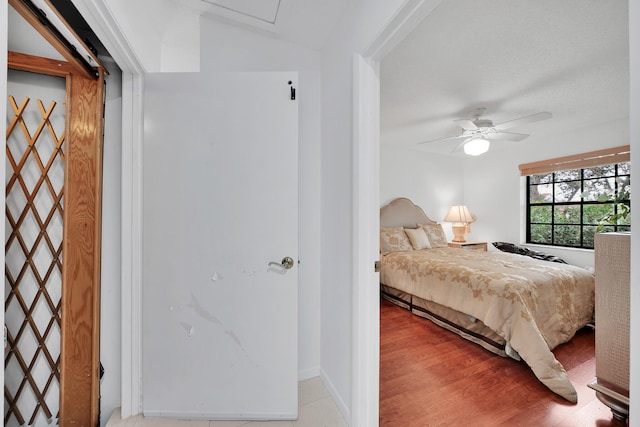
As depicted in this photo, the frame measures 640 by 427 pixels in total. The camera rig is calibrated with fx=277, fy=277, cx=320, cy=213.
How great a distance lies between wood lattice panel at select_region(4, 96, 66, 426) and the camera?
1325mm

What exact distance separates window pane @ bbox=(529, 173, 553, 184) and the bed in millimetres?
1958

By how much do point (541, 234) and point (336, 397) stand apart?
4481 mm

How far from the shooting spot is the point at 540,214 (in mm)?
4438

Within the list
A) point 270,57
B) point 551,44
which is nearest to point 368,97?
point 270,57

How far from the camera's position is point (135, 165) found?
56.9 inches

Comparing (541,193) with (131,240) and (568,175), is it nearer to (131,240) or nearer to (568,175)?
(568,175)

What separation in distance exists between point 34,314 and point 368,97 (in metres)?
1.97

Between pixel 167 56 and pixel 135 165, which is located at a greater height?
pixel 167 56

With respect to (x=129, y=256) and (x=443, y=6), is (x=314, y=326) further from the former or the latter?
(x=443, y=6)

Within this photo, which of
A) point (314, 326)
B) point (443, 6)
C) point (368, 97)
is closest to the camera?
point (368, 97)

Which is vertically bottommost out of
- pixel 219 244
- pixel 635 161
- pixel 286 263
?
pixel 286 263

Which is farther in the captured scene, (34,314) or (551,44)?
(551,44)

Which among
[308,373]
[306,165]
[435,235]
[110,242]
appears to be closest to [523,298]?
[308,373]

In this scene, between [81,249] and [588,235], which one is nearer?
[81,249]
